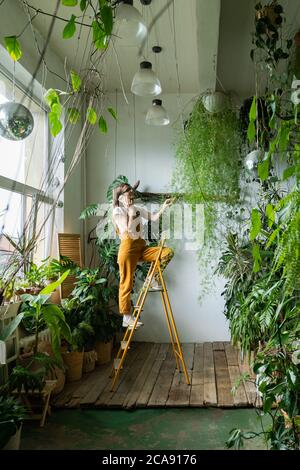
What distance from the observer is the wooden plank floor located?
2.89m

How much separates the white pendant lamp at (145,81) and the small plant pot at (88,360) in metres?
2.55

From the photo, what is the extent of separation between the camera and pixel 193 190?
422 cm

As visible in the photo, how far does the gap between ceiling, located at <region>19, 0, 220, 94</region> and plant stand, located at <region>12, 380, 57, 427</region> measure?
2337 millimetres

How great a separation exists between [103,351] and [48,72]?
3.01 meters

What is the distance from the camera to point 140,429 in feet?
8.28

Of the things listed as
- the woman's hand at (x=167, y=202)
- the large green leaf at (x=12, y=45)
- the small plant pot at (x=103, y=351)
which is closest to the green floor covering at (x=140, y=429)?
the small plant pot at (x=103, y=351)

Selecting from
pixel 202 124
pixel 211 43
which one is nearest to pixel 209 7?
pixel 211 43

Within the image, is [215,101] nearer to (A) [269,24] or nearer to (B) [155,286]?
(A) [269,24]

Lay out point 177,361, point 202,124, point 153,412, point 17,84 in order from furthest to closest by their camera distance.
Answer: point 202,124, point 177,361, point 17,84, point 153,412

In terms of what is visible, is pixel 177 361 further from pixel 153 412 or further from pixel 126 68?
pixel 126 68

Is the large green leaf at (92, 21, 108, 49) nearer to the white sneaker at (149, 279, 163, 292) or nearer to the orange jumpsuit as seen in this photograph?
the orange jumpsuit

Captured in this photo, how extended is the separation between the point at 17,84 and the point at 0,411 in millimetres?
2769

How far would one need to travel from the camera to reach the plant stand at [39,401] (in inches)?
104

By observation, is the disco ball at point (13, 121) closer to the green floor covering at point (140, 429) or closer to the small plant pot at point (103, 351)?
the green floor covering at point (140, 429)
